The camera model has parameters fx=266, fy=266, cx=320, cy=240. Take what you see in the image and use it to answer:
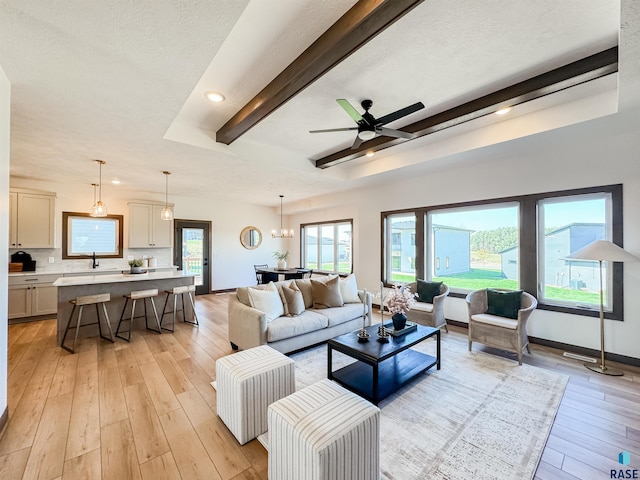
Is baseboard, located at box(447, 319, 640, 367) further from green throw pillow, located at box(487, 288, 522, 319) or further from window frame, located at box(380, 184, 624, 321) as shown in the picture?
green throw pillow, located at box(487, 288, 522, 319)

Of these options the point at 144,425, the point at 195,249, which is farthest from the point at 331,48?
the point at 195,249

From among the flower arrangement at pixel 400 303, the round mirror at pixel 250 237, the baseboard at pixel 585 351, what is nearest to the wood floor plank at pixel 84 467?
the flower arrangement at pixel 400 303

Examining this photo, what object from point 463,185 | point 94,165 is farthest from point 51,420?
point 463,185

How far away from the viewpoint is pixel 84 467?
67.9 inches

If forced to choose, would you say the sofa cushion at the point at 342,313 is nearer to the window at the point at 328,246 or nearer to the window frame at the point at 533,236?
the window frame at the point at 533,236

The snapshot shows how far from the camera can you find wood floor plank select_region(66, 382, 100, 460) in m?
1.89

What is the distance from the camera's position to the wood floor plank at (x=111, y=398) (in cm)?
221

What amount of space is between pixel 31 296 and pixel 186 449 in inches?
206

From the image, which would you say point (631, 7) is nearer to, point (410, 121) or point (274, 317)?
point (410, 121)

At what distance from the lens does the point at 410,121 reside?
11.4 ft

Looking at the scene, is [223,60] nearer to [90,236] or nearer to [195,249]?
[90,236]

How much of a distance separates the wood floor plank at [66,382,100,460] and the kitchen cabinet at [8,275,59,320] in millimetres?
3512

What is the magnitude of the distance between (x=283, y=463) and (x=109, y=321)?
4007 millimetres

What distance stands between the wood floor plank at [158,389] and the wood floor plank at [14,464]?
778mm
